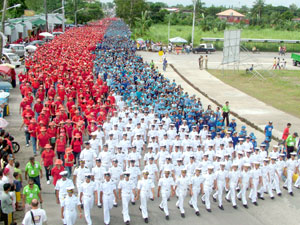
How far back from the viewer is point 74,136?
1105 centimetres

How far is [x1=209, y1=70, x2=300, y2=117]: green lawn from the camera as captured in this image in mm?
22047

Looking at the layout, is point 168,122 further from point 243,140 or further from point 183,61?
point 183,61

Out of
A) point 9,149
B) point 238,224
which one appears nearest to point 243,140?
point 238,224

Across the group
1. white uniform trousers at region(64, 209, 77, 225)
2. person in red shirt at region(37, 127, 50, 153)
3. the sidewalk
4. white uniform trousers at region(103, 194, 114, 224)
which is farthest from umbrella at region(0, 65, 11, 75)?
white uniform trousers at region(64, 209, 77, 225)

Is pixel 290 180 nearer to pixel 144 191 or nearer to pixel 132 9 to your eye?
pixel 144 191

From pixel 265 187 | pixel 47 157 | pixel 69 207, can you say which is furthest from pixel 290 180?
pixel 47 157

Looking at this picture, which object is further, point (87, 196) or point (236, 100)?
point (236, 100)

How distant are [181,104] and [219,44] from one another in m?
42.3

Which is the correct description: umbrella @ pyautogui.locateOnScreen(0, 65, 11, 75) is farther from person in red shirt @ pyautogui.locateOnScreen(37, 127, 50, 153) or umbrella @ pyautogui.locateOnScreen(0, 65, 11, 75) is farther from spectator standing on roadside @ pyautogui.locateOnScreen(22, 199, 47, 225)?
spectator standing on roadside @ pyautogui.locateOnScreen(22, 199, 47, 225)

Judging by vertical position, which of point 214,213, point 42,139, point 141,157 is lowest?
point 214,213

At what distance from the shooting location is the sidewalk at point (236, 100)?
18.0 m

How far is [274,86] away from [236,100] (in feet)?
21.2

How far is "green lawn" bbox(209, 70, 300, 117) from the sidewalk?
76cm

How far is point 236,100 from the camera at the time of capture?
22672mm
